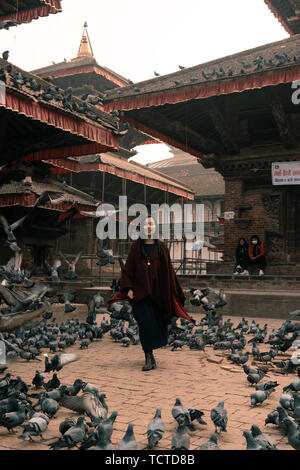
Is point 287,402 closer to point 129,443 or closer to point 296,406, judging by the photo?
point 296,406

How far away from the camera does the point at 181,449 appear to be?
9.33ft

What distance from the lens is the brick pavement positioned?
133 inches

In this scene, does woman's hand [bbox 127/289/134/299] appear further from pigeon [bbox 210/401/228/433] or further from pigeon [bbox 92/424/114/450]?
pigeon [bbox 92/424/114/450]

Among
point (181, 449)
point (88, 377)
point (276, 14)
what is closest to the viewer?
point (181, 449)

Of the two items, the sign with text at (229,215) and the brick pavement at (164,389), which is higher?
the sign with text at (229,215)

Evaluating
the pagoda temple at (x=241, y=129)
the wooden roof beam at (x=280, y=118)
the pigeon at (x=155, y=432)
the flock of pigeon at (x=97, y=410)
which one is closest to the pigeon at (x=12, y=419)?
the flock of pigeon at (x=97, y=410)

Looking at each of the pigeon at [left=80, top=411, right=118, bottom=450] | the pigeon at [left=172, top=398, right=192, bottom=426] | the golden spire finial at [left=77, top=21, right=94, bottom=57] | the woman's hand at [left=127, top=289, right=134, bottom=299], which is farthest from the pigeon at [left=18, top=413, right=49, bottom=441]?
the golden spire finial at [left=77, top=21, right=94, bottom=57]

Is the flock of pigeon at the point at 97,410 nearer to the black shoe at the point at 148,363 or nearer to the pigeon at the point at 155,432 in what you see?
the pigeon at the point at 155,432

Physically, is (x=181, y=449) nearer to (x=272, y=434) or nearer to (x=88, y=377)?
(x=272, y=434)

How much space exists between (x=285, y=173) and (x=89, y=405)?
36.6ft

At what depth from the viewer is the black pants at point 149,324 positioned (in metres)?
5.73

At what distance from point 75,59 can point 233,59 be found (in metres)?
15.6

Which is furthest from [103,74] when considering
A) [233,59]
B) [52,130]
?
[52,130]

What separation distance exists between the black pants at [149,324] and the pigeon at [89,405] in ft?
6.36
